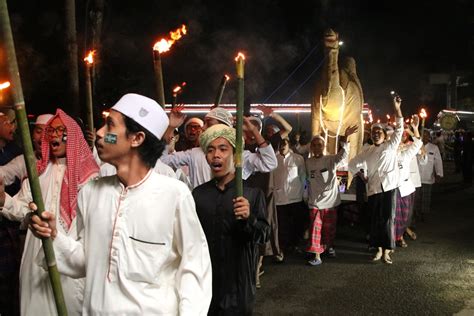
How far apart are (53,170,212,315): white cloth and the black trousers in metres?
6.02

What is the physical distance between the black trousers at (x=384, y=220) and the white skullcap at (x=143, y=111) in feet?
20.3

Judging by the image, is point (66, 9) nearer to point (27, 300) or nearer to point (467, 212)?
point (27, 300)

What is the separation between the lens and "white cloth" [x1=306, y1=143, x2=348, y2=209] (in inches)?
320

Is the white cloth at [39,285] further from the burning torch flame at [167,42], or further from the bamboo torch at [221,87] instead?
the bamboo torch at [221,87]

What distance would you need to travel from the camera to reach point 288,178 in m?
8.30

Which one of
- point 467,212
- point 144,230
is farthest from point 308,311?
point 467,212

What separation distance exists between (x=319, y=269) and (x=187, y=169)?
2930 mm

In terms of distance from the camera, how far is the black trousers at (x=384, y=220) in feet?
26.3

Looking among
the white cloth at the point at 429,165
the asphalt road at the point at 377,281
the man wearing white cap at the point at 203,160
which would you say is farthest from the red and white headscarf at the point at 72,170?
the white cloth at the point at 429,165

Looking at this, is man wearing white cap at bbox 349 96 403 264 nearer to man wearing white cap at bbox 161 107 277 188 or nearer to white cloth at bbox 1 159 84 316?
man wearing white cap at bbox 161 107 277 188

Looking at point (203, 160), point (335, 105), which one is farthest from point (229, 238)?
point (335, 105)

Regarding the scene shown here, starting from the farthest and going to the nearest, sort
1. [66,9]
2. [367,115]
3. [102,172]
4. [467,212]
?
[367,115] < [467,212] < [66,9] < [102,172]

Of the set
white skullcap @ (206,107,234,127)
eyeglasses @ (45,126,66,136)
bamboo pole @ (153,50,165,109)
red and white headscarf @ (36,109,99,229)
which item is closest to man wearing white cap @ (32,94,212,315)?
red and white headscarf @ (36,109,99,229)

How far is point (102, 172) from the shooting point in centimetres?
439
